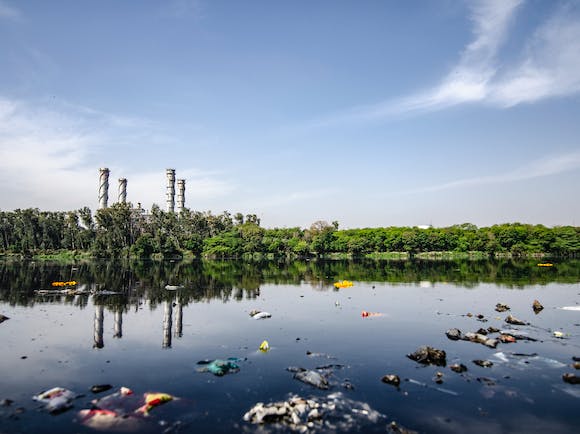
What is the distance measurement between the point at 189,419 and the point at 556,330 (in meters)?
20.7

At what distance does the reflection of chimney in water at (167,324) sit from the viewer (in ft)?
65.7

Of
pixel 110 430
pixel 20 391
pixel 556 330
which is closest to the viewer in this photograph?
pixel 110 430

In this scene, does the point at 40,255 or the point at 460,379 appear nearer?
the point at 460,379

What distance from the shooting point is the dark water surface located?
12.0 metres

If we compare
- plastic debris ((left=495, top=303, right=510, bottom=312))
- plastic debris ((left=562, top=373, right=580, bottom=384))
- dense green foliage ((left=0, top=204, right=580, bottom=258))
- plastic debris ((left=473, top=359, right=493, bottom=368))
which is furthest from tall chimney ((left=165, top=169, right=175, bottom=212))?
plastic debris ((left=562, top=373, right=580, bottom=384))

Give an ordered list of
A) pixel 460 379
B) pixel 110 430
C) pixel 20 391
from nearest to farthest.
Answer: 1. pixel 110 430
2. pixel 20 391
3. pixel 460 379

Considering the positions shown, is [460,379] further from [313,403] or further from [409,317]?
[409,317]

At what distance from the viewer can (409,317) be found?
26094 millimetres

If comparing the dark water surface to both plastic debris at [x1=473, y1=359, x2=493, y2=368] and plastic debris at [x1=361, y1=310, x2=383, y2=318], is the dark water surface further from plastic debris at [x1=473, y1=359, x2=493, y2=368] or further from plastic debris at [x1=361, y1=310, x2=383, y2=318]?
plastic debris at [x1=361, y1=310, x2=383, y2=318]

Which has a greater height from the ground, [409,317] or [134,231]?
[134,231]

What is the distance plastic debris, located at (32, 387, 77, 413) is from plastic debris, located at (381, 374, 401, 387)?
10.3 m

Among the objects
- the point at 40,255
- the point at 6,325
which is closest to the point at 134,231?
the point at 40,255

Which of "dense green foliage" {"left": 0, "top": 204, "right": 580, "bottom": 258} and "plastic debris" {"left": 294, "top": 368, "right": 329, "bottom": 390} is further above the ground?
"dense green foliage" {"left": 0, "top": 204, "right": 580, "bottom": 258}

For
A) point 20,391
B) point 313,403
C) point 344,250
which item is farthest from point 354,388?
point 344,250
